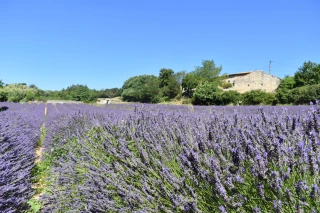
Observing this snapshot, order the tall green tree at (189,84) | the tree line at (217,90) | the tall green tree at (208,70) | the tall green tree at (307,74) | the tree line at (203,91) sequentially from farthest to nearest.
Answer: the tall green tree at (208,70)
the tall green tree at (189,84)
the tall green tree at (307,74)
the tree line at (203,91)
the tree line at (217,90)

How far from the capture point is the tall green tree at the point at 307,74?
32.8 m

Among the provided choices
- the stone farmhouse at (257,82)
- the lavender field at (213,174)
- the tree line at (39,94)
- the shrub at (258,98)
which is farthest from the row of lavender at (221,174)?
the stone farmhouse at (257,82)

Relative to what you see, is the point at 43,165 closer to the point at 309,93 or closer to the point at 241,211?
the point at 241,211

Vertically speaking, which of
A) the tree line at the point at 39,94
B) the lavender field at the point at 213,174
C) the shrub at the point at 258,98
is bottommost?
the lavender field at the point at 213,174

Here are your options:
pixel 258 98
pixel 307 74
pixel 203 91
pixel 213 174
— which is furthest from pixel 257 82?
pixel 213 174

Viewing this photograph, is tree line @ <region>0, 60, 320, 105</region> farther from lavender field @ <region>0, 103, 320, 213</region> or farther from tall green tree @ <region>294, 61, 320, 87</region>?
lavender field @ <region>0, 103, 320, 213</region>

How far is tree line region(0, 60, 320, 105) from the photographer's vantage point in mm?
25234

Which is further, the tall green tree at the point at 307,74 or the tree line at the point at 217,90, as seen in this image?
the tall green tree at the point at 307,74

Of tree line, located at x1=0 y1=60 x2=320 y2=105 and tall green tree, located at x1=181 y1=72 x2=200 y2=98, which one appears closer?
tree line, located at x1=0 y1=60 x2=320 y2=105

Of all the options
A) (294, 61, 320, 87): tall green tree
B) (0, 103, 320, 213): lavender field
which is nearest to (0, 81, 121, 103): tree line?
(294, 61, 320, 87): tall green tree

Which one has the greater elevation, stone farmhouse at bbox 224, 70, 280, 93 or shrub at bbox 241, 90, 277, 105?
stone farmhouse at bbox 224, 70, 280, 93

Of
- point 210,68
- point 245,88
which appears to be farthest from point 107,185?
point 210,68

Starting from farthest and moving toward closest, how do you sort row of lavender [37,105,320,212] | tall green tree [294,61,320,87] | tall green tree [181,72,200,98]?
1. tall green tree [181,72,200,98]
2. tall green tree [294,61,320,87]
3. row of lavender [37,105,320,212]

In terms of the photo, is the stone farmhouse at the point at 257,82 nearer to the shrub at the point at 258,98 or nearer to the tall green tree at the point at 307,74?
the tall green tree at the point at 307,74
